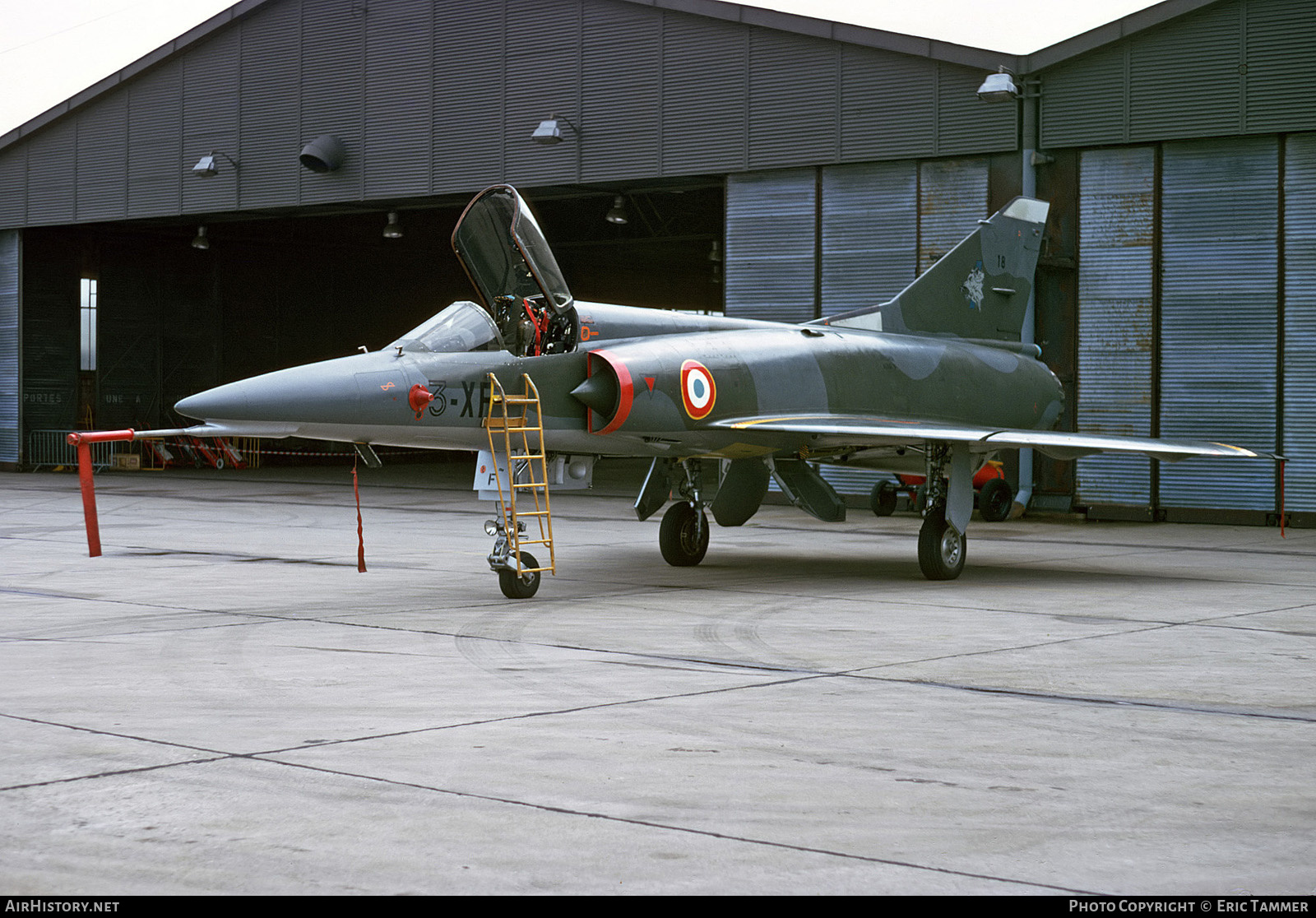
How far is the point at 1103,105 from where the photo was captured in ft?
71.3

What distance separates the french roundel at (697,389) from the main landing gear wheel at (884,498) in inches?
424

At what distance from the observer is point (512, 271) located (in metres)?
11.4

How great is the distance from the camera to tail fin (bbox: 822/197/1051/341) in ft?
49.9

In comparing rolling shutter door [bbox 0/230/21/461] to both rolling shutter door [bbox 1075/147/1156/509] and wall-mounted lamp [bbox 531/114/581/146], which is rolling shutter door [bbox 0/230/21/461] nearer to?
wall-mounted lamp [bbox 531/114/581/146]

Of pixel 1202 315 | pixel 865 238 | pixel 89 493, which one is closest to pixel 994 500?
pixel 1202 315

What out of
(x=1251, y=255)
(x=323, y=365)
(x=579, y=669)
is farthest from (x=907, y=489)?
(x=579, y=669)

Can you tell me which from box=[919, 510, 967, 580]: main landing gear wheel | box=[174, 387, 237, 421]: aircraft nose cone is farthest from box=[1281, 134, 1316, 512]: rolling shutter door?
box=[174, 387, 237, 421]: aircraft nose cone

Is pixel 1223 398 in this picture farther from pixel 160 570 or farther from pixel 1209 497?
pixel 160 570

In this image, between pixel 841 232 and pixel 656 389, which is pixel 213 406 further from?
pixel 841 232

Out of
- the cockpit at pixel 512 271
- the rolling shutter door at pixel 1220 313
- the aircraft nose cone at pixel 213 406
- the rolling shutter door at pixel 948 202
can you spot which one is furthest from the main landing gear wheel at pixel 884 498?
the aircraft nose cone at pixel 213 406

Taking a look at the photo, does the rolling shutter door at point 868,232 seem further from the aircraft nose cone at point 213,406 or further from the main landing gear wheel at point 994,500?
the aircraft nose cone at point 213,406

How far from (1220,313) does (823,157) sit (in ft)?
23.9

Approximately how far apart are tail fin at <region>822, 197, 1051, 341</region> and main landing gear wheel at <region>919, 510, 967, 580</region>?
9.54ft

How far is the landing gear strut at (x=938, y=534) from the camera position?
12953 mm
